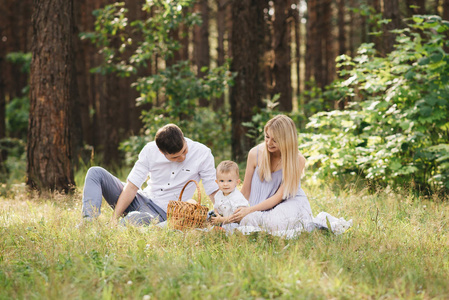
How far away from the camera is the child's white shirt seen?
4.78 metres

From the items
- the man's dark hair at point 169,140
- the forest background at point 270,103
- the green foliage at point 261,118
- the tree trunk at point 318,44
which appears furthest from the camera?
the tree trunk at point 318,44

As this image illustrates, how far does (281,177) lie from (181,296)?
7.72 feet

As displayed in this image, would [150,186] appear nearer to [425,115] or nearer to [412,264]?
[412,264]

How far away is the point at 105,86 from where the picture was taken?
1250 centimetres

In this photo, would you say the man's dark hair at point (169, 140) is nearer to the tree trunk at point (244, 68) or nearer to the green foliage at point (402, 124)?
the green foliage at point (402, 124)

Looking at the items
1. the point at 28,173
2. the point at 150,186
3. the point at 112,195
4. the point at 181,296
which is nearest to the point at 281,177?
the point at 150,186

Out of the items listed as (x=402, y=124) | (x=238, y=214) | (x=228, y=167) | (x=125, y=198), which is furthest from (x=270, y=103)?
(x=125, y=198)

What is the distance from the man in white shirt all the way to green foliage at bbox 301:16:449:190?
2643 millimetres

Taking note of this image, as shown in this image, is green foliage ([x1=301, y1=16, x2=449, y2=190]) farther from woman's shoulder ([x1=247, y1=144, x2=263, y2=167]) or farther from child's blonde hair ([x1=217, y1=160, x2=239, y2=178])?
child's blonde hair ([x1=217, y1=160, x2=239, y2=178])

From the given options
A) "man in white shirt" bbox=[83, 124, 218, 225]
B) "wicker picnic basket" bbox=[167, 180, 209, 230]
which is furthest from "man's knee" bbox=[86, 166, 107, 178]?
"wicker picnic basket" bbox=[167, 180, 209, 230]

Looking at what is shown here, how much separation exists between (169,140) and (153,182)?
0.84 metres

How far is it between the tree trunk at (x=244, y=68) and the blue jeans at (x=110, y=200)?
4343 mm

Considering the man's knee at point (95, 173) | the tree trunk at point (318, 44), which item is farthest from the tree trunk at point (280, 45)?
the man's knee at point (95, 173)

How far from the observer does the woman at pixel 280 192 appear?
4.66m
